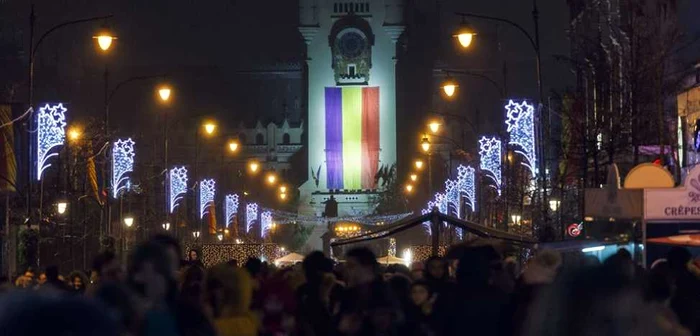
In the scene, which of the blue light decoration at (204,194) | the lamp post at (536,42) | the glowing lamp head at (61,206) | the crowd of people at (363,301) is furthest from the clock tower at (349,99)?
the crowd of people at (363,301)

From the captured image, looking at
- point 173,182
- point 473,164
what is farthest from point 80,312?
point 473,164

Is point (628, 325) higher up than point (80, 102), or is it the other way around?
point (80, 102)

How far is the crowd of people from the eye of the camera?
4.27 metres

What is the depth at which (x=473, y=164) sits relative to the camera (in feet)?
237

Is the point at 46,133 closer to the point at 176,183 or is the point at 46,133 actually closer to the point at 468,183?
the point at 176,183

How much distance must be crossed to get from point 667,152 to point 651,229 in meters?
19.5

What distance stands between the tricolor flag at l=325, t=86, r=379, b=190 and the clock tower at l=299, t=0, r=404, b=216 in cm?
9

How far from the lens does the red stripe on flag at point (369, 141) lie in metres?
133

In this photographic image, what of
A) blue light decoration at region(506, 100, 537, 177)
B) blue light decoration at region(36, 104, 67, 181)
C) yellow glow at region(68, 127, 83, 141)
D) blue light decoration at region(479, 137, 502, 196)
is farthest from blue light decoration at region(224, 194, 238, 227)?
blue light decoration at region(36, 104, 67, 181)

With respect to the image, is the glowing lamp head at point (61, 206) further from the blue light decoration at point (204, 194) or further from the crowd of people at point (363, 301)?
the crowd of people at point (363, 301)

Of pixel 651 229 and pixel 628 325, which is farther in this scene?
pixel 651 229

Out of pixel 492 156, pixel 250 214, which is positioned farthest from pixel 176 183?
pixel 250 214

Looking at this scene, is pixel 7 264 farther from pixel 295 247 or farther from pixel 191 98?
pixel 191 98

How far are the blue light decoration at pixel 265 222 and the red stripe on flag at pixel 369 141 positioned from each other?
17.7 metres
